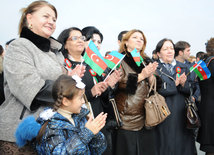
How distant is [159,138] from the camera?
152 inches

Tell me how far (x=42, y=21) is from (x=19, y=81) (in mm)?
693

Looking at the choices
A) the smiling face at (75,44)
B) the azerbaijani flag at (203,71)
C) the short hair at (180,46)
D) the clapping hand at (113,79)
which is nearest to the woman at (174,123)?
the azerbaijani flag at (203,71)

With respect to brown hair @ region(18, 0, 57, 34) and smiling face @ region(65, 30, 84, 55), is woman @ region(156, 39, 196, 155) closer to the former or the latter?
smiling face @ region(65, 30, 84, 55)

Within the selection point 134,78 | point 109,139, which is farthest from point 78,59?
point 109,139

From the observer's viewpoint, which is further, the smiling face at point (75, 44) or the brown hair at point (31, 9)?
the smiling face at point (75, 44)

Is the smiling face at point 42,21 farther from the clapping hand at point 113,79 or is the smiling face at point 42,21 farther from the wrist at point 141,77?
the wrist at point 141,77

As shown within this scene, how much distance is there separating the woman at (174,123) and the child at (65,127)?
2.16m

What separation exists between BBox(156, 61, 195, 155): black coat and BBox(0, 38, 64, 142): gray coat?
2.41 m

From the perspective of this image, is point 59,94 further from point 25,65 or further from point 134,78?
point 134,78

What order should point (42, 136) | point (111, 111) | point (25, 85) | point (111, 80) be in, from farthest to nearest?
point (111, 111) → point (111, 80) → point (25, 85) → point (42, 136)

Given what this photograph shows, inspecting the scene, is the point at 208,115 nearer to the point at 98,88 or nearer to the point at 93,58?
the point at 98,88

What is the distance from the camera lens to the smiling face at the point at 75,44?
3125mm

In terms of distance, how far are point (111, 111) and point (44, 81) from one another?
4.89ft

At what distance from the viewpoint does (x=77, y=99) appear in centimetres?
188
